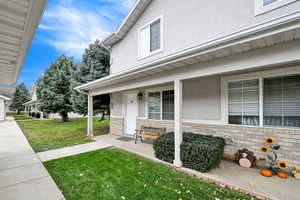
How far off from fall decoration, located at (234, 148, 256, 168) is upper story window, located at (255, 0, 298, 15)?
4049 millimetres

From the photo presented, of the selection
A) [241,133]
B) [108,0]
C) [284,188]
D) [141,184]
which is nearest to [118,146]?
[141,184]

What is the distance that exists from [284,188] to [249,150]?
1327 millimetres

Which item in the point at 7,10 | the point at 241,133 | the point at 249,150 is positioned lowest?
the point at 249,150

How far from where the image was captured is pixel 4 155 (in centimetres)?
528

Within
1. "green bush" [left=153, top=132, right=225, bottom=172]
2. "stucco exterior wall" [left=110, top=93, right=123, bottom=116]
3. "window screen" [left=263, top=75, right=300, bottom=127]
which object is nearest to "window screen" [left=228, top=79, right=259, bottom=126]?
"window screen" [left=263, top=75, right=300, bottom=127]

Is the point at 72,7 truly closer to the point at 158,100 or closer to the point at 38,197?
the point at 158,100

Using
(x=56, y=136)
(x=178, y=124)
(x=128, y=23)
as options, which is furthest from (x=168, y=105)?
(x=56, y=136)

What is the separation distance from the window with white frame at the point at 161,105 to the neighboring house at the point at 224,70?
46mm

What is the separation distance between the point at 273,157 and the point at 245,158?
2.27 ft

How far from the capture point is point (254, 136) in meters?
4.23

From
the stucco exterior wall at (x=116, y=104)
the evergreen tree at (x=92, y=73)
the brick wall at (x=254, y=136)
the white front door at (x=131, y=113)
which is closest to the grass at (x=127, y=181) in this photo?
the brick wall at (x=254, y=136)

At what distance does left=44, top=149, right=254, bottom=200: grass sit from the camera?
286 centimetres

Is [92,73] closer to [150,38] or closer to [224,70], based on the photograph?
[150,38]

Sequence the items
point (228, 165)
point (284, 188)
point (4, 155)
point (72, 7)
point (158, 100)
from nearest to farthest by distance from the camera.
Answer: point (284, 188)
point (228, 165)
point (4, 155)
point (158, 100)
point (72, 7)
